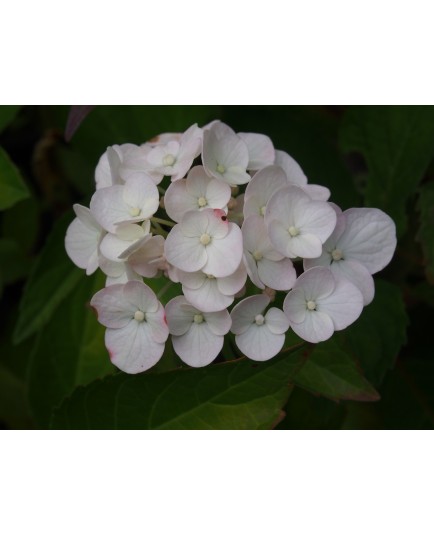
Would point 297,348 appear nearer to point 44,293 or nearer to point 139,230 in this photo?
point 139,230

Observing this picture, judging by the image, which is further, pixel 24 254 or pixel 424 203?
pixel 24 254

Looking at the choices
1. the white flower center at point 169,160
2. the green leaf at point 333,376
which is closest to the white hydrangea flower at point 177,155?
the white flower center at point 169,160

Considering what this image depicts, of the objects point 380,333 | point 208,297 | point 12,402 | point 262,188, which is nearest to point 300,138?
point 380,333

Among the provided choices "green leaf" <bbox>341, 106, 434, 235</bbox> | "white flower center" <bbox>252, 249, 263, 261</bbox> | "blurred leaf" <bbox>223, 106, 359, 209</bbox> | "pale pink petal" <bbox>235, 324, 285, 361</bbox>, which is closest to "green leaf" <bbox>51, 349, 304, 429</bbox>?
"pale pink petal" <bbox>235, 324, 285, 361</bbox>

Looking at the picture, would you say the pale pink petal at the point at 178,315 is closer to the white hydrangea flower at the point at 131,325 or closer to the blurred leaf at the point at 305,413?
the white hydrangea flower at the point at 131,325

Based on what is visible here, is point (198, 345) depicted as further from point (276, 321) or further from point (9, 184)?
point (9, 184)

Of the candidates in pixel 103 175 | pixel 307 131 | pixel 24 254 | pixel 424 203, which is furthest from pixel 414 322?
pixel 24 254

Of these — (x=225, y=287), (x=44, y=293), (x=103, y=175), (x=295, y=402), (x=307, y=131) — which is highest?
(x=307, y=131)
